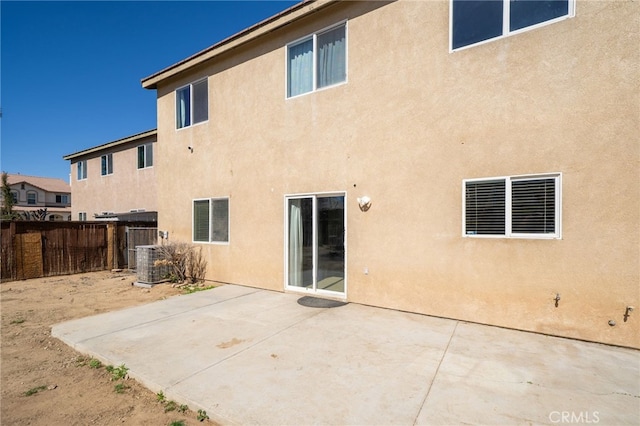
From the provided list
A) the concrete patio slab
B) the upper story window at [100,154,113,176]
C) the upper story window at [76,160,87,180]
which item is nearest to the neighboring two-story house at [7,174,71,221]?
the upper story window at [76,160,87,180]

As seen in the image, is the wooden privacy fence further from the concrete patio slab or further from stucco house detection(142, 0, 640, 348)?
the concrete patio slab

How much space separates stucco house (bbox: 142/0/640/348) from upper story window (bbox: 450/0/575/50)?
0.02 meters

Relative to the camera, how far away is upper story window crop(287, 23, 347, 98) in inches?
276

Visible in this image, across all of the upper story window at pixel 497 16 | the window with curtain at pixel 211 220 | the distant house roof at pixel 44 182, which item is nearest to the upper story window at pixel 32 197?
the distant house roof at pixel 44 182

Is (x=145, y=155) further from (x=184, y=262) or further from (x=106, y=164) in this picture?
(x=184, y=262)

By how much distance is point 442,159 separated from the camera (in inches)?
224

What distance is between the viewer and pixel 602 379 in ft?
11.6

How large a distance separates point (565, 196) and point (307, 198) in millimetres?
5052

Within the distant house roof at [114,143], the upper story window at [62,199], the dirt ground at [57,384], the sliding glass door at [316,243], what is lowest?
the dirt ground at [57,384]

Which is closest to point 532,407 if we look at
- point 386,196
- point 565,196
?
point 565,196

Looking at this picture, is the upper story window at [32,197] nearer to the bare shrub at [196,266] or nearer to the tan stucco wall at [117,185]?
the tan stucco wall at [117,185]

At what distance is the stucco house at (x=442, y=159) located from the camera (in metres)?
4.51

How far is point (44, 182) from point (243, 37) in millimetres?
53194

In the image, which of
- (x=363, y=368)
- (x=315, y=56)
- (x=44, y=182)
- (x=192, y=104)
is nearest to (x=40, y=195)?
(x=44, y=182)
